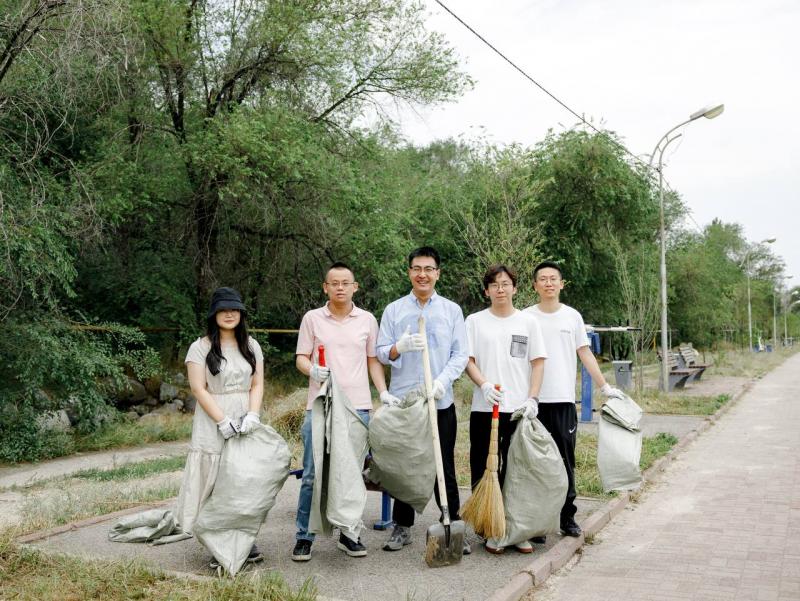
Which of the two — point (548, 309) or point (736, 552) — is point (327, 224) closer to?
point (548, 309)

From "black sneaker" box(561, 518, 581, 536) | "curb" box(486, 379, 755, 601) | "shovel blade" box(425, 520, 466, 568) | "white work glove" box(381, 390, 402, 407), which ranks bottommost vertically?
"curb" box(486, 379, 755, 601)

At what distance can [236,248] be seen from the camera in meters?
15.7

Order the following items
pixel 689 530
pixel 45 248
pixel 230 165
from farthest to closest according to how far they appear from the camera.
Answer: pixel 230 165
pixel 45 248
pixel 689 530

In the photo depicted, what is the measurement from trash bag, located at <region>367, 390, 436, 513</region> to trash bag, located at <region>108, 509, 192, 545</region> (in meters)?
1.59

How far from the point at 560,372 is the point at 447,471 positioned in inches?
41.5

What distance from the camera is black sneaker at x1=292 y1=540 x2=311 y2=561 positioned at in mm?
4922

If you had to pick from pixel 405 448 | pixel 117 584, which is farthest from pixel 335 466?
pixel 117 584

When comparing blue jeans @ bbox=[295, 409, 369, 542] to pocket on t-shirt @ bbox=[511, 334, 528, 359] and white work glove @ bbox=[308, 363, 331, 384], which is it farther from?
pocket on t-shirt @ bbox=[511, 334, 528, 359]

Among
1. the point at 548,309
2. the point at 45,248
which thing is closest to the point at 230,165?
the point at 45,248

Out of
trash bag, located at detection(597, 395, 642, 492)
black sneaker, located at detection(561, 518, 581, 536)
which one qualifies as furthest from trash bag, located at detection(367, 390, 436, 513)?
trash bag, located at detection(597, 395, 642, 492)

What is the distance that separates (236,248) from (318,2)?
4998 mm

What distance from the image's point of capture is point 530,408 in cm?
512

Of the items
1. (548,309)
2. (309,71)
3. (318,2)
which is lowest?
(548,309)

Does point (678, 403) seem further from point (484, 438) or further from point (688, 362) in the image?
point (484, 438)
